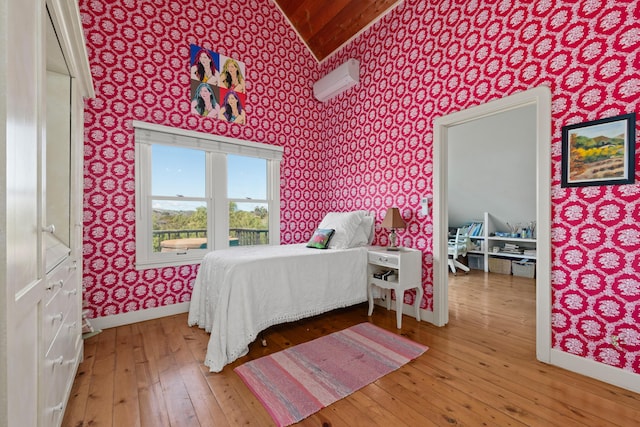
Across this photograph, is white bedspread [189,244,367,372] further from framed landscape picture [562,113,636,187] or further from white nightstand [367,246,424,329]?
framed landscape picture [562,113,636,187]

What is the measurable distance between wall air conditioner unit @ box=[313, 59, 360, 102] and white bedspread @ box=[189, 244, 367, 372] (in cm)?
220

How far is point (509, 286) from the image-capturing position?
4.10m

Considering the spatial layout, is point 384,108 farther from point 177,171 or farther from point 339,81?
point 177,171

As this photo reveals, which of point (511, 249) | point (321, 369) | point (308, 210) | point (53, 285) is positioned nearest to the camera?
point (53, 285)

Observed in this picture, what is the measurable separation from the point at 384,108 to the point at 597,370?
294 centimetres

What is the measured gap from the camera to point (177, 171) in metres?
3.15

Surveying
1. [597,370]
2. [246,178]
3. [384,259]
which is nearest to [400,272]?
[384,259]

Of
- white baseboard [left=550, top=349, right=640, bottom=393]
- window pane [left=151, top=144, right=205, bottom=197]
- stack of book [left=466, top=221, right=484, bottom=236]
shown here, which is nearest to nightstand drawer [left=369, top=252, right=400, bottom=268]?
white baseboard [left=550, top=349, right=640, bottom=393]

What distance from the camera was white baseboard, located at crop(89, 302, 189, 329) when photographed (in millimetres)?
2646

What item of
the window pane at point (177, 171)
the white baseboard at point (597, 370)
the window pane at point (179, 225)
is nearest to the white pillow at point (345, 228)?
the window pane at point (179, 225)

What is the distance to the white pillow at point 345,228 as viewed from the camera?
10.1 ft

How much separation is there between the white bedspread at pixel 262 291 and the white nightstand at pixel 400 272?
0.39 feet

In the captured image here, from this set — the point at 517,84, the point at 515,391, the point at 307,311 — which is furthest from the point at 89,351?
the point at 517,84

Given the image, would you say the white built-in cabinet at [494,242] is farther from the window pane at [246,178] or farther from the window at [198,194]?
the window pane at [246,178]
